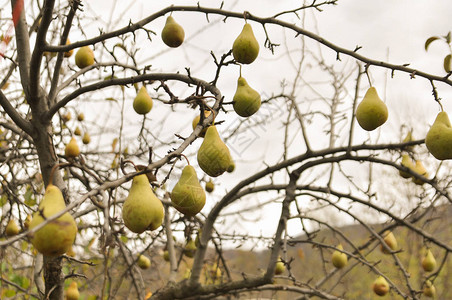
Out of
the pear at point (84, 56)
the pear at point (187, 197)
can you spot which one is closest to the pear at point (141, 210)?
the pear at point (187, 197)

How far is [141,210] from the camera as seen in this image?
1210mm

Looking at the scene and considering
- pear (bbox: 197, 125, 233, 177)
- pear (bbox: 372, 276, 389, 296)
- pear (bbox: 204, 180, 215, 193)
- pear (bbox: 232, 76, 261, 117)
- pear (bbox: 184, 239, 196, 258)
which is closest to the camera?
pear (bbox: 197, 125, 233, 177)

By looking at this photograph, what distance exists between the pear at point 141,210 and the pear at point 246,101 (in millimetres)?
455

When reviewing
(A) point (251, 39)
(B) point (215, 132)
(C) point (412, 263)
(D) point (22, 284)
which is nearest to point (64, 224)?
(B) point (215, 132)

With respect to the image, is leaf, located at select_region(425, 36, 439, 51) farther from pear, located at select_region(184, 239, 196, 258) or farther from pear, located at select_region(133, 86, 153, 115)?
pear, located at select_region(184, 239, 196, 258)

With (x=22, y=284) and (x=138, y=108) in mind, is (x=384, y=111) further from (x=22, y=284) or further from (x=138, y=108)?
(x=22, y=284)

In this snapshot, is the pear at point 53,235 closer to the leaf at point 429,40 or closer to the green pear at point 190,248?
the leaf at point 429,40

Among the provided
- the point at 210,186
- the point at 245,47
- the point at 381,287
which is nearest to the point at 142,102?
the point at 245,47

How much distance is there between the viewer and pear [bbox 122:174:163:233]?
1204mm

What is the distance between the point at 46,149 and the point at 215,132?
3.30ft

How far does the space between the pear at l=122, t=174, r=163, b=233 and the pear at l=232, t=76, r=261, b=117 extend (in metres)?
0.46

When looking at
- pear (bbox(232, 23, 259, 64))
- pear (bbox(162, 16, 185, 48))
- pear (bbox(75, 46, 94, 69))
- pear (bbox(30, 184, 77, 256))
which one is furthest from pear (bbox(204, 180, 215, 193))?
pear (bbox(30, 184, 77, 256))

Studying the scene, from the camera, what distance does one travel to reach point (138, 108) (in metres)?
2.19

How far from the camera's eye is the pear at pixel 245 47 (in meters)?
1.64
